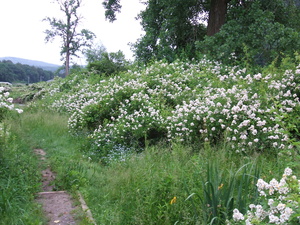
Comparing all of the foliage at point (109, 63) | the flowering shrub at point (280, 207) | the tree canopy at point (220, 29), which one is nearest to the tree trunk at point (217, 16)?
the tree canopy at point (220, 29)

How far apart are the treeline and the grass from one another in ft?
156

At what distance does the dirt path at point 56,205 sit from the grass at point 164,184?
0.18 m

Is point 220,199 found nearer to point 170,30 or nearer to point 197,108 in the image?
point 197,108

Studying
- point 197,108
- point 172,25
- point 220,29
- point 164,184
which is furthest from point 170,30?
point 164,184

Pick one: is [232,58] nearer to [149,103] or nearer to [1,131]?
[149,103]

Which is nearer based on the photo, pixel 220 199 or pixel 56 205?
pixel 220 199

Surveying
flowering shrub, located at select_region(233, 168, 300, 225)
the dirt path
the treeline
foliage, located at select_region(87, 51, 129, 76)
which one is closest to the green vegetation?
flowering shrub, located at select_region(233, 168, 300, 225)

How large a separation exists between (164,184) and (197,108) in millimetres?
2825

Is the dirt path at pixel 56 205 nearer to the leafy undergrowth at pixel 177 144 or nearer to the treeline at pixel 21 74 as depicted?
the leafy undergrowth at pixel 177 144

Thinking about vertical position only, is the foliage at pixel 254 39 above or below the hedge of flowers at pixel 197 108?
above

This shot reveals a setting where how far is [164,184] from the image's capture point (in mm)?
4121

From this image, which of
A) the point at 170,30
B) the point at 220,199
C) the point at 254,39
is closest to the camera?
the point at 220,199

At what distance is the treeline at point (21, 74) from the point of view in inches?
2047

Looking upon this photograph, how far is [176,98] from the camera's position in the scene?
8.42 metres
